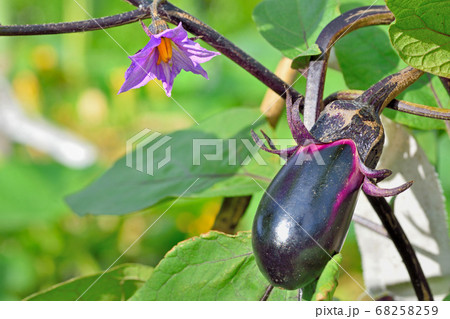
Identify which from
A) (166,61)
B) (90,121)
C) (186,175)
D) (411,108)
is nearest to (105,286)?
(186,175)

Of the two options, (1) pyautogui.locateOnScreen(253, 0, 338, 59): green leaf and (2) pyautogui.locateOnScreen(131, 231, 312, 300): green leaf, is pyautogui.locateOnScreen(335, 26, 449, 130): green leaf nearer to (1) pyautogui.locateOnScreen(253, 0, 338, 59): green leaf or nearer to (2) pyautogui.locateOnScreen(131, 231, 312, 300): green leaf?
(1) pyautogui.locateOnScreen(253, 0, 338, 59): green leaf

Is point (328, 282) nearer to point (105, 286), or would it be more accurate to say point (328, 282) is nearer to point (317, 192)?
point (317, 192)

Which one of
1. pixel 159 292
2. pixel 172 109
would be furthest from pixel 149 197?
pixel 172 109

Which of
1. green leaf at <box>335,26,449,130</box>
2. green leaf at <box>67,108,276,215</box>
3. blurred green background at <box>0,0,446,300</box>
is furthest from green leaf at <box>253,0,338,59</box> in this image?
blurred green background at <box>0,0,446,300</box>

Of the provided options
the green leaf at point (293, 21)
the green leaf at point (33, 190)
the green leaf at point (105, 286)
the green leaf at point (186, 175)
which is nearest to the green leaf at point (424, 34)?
the green leaf at point (293, 21)

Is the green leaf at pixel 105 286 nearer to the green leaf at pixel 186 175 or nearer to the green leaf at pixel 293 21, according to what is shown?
the green leaf at pixel 186 175

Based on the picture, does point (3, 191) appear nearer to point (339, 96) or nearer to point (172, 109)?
point (172, 109)

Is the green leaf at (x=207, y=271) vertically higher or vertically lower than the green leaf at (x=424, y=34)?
lower
